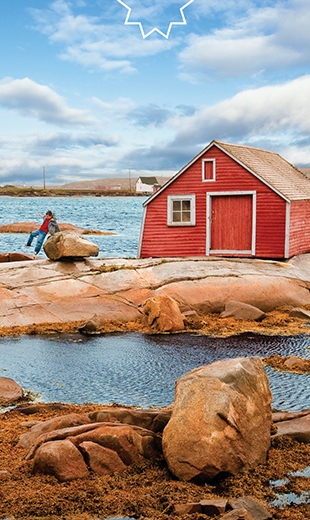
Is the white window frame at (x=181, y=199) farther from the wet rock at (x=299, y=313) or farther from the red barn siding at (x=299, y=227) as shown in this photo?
the wet rock at (x=299, y=313)

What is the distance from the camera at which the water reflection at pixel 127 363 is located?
1281cm

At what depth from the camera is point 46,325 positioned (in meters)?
19.9

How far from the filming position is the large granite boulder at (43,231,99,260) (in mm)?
22797

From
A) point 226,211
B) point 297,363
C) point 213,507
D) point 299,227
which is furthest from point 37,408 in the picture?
point 299,227

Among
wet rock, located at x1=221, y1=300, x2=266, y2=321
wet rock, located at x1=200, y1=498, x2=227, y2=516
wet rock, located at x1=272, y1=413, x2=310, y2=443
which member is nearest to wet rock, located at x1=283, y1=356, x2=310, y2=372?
wet rock, located at x1=272, y1=413, x2=310, y2=443

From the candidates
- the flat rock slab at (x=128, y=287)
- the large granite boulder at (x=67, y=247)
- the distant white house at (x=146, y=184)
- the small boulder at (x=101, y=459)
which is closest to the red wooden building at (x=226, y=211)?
the flat rock slab at (x=128, y=287)

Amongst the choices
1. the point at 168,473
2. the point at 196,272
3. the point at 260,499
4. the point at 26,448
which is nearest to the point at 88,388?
the point at 26,448

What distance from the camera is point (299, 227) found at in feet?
89.9

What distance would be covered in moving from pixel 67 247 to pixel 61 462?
15.0 metres

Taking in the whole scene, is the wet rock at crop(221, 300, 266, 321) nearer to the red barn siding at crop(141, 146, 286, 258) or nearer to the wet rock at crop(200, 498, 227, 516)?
the red barn siding at crop(141, 146, 286, 258)

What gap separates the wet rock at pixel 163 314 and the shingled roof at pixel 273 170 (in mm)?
8201

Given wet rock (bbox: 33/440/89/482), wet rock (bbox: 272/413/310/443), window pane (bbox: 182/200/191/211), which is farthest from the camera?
window pane (bbox: 182/200/191/211)

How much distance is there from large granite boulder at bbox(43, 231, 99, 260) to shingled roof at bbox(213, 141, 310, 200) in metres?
7.29

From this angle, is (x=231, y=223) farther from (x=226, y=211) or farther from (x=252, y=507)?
(x=252, y=507)
